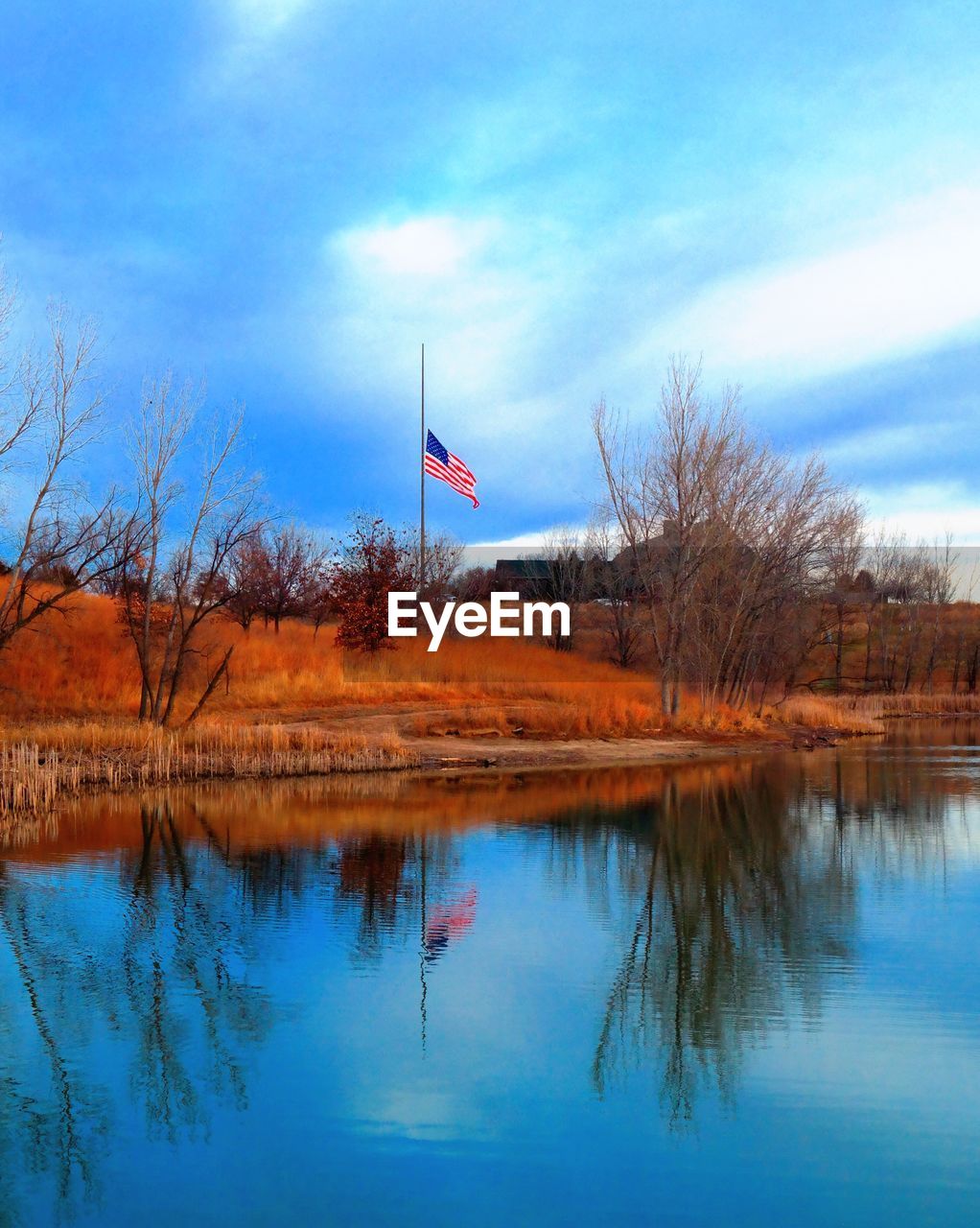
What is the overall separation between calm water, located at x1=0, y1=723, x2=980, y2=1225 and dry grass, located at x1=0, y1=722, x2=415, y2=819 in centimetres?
368

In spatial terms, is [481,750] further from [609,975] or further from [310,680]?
[609,975]

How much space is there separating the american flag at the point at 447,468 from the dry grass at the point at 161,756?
12.6 m

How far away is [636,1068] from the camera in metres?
7.88

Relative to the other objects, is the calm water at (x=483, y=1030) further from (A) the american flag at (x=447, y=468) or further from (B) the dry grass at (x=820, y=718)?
(B) the dry grass at (x=820, y=718)

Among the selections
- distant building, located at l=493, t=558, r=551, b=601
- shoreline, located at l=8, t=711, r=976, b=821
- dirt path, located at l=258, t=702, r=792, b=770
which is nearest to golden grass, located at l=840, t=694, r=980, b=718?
distant building, located at l=493, t=558, r=551, b=601

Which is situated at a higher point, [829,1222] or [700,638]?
[700,638]

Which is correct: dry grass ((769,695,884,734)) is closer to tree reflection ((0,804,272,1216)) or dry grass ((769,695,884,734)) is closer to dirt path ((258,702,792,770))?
dirt path ((258,702,792,770))

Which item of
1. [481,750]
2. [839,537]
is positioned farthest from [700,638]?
[481,750]

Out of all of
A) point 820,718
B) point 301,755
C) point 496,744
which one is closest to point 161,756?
point 301,755

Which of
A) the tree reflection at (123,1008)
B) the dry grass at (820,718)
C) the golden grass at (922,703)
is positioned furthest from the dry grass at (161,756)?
the golden grass at (922,703)

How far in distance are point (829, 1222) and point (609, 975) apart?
4.39m

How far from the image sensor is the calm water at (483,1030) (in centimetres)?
613

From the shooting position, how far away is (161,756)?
2284cm

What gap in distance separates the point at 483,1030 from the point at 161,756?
15602 mm
